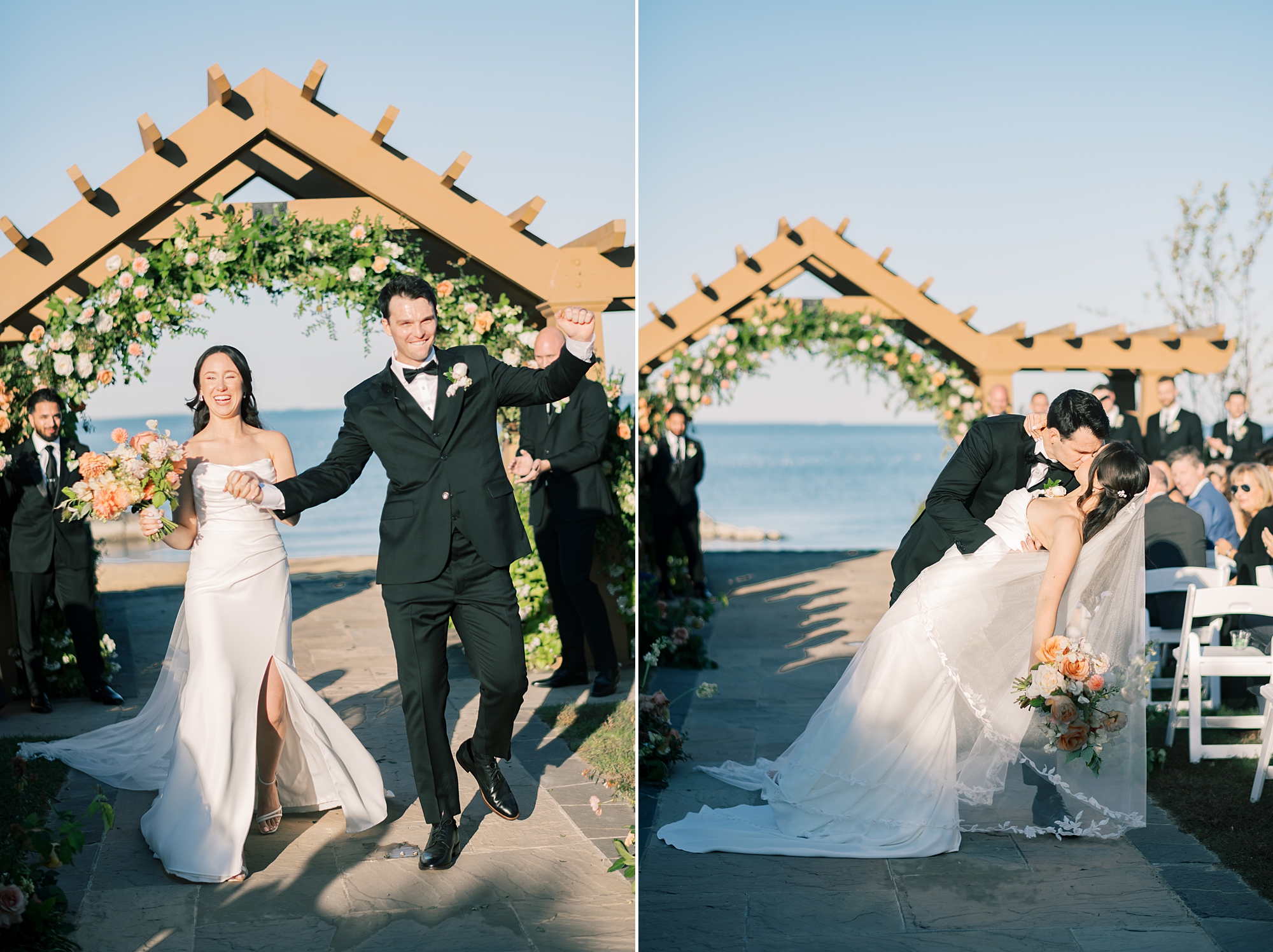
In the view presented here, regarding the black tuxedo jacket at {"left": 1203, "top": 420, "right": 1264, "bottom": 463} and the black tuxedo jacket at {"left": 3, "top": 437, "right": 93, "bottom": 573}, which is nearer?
the black tuxedo jacket at {"left": 3, "top": 437, "right": 93, "bottom": 573}

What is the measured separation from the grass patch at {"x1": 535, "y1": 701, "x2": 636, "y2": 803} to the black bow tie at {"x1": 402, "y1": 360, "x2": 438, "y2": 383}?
1889 mm

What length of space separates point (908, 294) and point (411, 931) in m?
9.71

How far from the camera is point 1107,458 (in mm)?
4246

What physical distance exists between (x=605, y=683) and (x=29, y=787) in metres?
2.99

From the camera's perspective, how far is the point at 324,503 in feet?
36.4

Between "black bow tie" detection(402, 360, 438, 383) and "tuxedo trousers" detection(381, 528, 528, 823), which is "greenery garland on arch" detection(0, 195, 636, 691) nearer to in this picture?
"tuxedo trousers" detection(381, 528, 528, 823)

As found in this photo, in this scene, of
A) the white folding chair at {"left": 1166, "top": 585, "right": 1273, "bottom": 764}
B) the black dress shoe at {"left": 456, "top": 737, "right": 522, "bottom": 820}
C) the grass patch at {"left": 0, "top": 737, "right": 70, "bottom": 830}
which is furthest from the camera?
the white folding chair at {"left": 1166, "top": 585, "right": 1273, "bottom": 764}

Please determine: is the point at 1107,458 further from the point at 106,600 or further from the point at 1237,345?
the point at 1237,345

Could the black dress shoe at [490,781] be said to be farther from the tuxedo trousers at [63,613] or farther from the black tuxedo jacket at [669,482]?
the black tuxedo jacket at [669,482]

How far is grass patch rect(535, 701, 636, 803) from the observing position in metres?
5.10

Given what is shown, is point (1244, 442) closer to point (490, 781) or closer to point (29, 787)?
point (490, 781)

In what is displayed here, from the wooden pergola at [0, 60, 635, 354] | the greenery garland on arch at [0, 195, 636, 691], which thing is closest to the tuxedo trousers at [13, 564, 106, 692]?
the greenery garland on arch at [0, 195, 636, 691]

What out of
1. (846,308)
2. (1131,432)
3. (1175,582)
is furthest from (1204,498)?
(846,308)

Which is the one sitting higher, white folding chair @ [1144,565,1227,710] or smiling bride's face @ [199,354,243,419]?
smiling bride's face @ [199,354,243,419]
